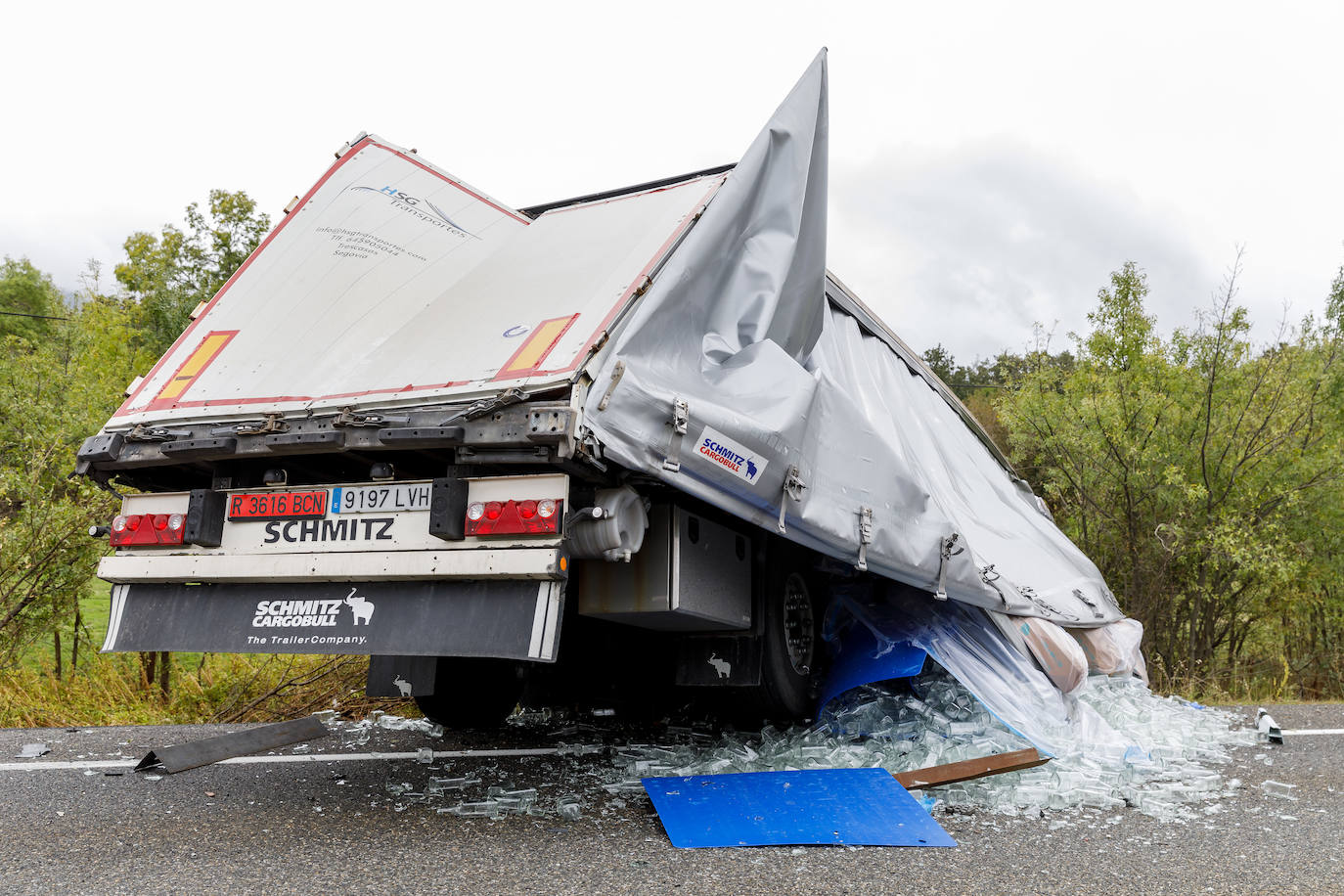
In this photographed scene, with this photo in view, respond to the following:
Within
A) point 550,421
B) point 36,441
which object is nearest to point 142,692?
point 36,441

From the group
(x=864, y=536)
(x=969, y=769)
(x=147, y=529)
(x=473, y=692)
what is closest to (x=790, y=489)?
(x=864, y=536)

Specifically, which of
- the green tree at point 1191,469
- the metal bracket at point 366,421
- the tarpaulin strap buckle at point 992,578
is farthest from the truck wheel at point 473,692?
the green tree at point 1191,469

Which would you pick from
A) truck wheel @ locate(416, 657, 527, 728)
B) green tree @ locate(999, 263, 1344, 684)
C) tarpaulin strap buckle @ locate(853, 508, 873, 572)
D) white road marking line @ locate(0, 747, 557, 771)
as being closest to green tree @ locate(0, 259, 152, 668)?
white road marking line @ locate(0, 747, 557, 771)

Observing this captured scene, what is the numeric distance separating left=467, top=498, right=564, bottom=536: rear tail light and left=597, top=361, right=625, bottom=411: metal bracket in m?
0.34

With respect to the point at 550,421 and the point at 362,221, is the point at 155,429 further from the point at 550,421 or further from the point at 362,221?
the point at 550,421

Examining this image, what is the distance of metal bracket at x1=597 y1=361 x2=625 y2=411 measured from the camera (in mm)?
3062

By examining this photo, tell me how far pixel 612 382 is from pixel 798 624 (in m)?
2.05

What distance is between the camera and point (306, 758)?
4668 millimetres

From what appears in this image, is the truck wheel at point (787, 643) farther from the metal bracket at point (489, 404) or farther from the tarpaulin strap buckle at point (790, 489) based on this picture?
the metal bracket at point (489, 404)

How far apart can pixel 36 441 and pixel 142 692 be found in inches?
108

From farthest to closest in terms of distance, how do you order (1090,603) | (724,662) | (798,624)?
1. (1090,603)
2. (798,624)
3. (724,662)

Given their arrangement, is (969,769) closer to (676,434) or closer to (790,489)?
(790,489)

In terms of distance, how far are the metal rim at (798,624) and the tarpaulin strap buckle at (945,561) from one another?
2.10 feet

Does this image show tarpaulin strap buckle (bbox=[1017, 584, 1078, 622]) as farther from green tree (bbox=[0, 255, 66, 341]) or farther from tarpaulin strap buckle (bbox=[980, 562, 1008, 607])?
green tree (bbox=[0, 255, 66, 341])
